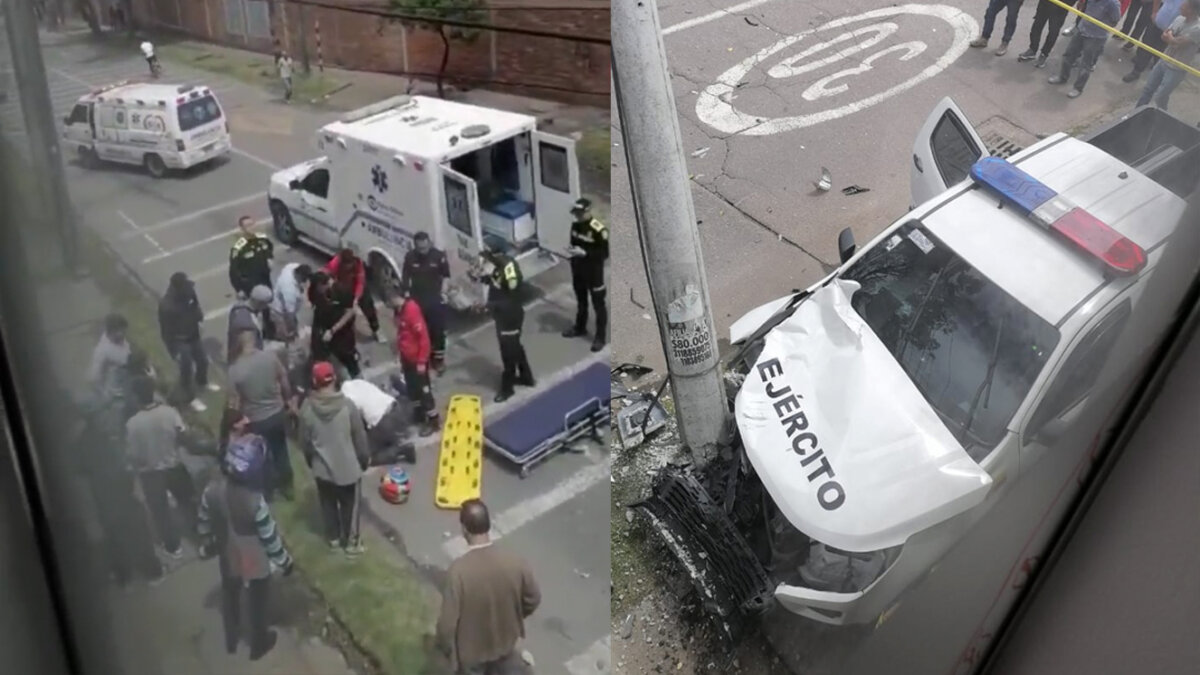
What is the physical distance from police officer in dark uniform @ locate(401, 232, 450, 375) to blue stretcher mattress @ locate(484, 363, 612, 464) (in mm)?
127

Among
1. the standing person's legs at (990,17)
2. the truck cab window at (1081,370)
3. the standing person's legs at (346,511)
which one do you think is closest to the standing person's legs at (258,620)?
the standing person's legs at (346,511)

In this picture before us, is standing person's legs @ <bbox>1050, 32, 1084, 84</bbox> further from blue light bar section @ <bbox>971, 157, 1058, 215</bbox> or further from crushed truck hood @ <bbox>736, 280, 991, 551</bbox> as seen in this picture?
crushed truck hood @ <bbox>736, 280, 991, 551</bbox>

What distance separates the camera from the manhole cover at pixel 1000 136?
1.12 metres

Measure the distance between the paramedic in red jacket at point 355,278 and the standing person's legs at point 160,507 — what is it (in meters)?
0.28

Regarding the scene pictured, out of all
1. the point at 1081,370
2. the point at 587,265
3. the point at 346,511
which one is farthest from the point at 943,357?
the point at 346,511

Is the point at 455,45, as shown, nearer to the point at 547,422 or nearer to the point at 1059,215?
the point at 547,422

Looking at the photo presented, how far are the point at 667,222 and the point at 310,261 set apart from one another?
478 millimetres

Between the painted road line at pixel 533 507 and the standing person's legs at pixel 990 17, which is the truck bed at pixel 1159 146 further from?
the painted road line at pixel 533 507

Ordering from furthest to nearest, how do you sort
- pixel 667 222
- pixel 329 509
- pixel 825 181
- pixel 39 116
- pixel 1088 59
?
1. pixel 825 181
2. pixel 667 222
3. pixel 1088 59
4. pixel 329 509
5. pixel 39 116

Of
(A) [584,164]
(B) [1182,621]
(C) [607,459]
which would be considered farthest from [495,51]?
(B) [1182,621]

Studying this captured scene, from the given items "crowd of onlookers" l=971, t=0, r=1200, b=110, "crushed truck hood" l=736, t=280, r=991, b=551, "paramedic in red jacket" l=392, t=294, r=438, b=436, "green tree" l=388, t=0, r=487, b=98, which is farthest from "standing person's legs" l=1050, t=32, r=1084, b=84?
"paramedic in red jacket" l=392, t=294, r=438, b=436

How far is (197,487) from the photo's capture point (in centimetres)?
94

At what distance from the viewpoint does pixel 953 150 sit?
115 cm

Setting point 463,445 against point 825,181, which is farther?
point 825,181
